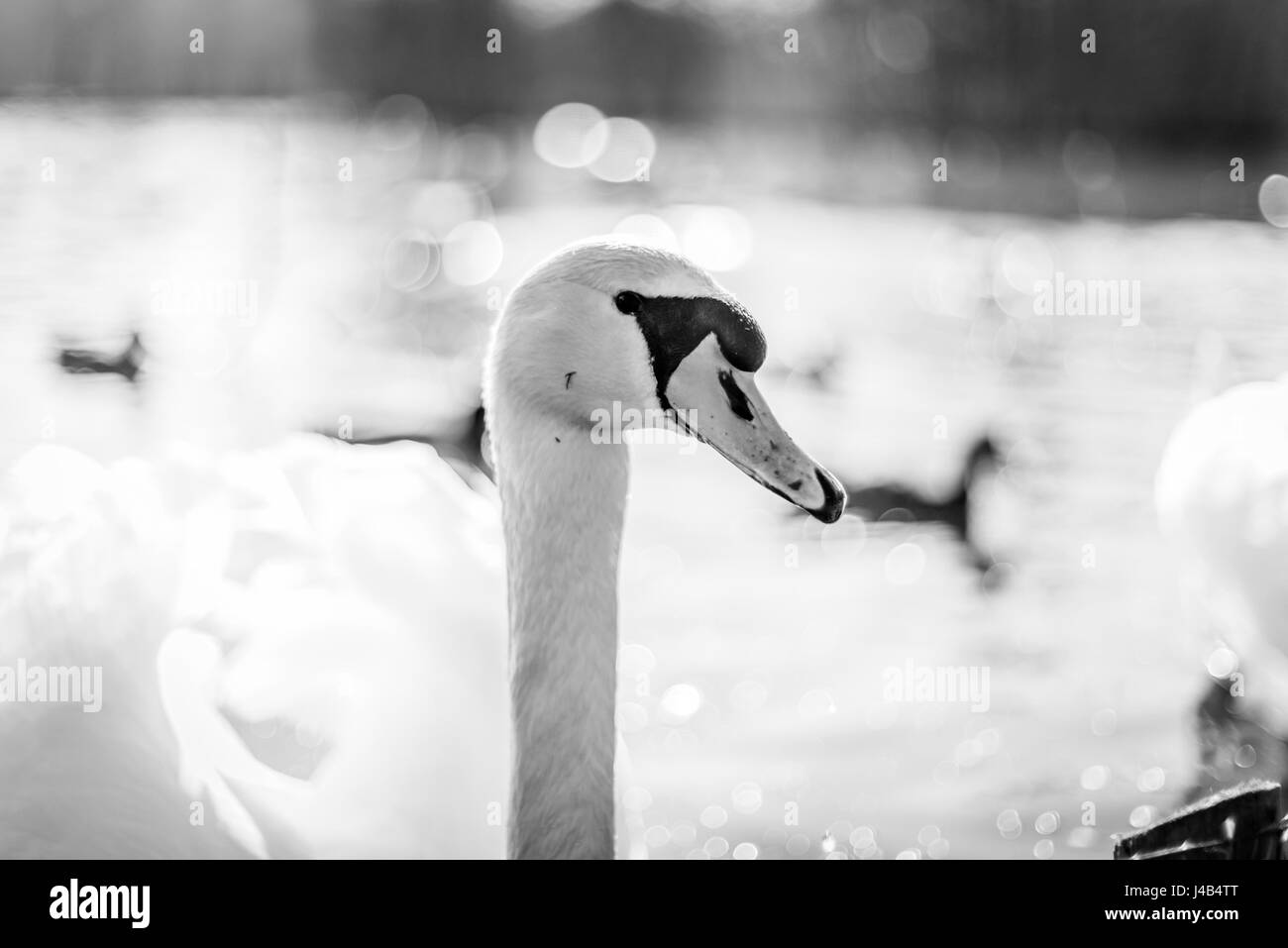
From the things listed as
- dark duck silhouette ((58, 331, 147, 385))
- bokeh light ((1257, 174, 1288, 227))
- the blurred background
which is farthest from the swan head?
bokeh light ((1257, 174, 1288, 227))

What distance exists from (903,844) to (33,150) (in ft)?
40.9

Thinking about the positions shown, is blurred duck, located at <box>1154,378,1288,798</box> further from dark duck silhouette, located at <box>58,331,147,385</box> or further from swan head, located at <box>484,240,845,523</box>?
dark duck silhouette, located at <box>58,331,147,385</box>

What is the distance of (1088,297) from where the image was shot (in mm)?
13875

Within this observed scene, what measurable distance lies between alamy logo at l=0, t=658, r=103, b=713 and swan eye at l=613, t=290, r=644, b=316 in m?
1.35

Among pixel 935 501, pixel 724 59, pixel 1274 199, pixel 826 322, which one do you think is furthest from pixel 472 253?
pixel 724 59

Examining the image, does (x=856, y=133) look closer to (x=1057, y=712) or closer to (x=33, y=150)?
(x=33, y=150)

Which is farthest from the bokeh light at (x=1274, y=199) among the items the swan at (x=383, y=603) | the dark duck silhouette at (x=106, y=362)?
the swan at (x=383, y=603)

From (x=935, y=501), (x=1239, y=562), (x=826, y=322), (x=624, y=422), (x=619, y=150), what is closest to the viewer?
(x=624, y=422)

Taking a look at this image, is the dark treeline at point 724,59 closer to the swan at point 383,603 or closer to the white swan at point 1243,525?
the white swan at point 1243,525

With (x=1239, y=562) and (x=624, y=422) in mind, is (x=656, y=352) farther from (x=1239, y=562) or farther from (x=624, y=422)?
(x=1239, y=562)

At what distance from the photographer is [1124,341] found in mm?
10922

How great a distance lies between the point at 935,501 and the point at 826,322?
479cm

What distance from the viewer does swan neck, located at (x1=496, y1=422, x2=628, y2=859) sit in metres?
2.22
